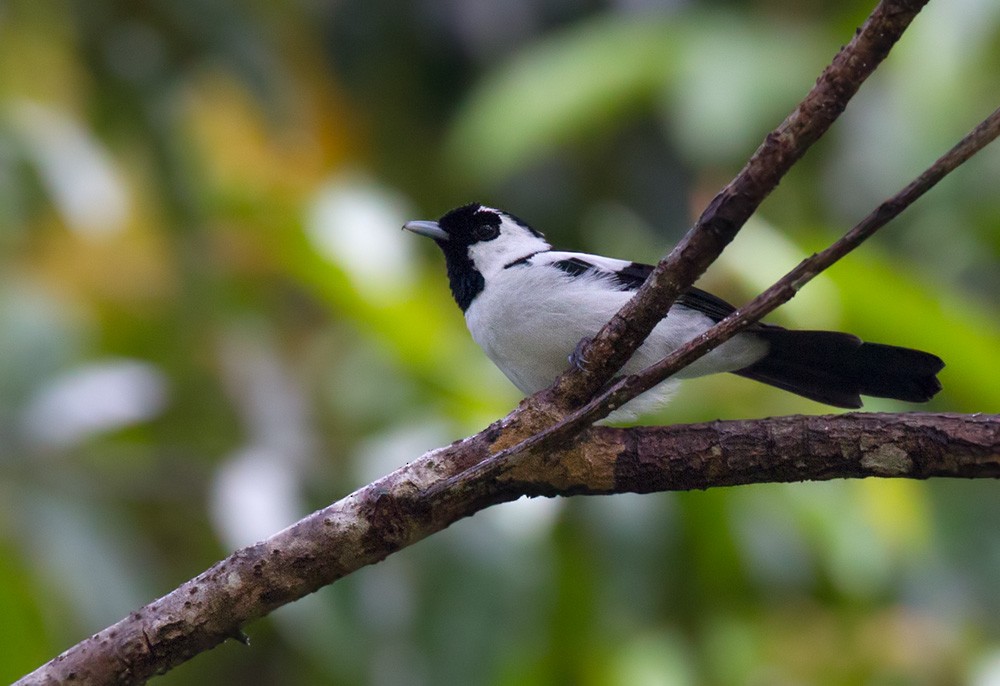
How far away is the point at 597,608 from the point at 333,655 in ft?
3.54

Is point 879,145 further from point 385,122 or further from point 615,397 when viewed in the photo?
point 615,397

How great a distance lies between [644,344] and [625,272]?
0.25m

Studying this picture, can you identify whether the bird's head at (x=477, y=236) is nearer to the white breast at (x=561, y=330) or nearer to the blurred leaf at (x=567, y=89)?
the white breast at (x=561, y=330)

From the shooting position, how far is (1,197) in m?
5.71

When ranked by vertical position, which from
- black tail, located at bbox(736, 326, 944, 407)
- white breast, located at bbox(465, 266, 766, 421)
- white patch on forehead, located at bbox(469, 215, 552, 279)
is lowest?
black tail, located at bbox(736, 326, 944, 407)

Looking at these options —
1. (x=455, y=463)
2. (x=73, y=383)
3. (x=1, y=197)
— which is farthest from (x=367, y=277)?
(x=455, y=463)

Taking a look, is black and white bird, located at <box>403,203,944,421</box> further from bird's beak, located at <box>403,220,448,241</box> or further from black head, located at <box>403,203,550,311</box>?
bird's beak, located at <box>403,220,448,241</box>

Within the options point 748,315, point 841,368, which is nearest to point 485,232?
point 841,368

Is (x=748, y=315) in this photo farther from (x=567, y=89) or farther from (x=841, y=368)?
(x=567, y=89)

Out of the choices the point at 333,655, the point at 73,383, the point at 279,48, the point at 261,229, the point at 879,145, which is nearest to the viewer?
the point at 333,655

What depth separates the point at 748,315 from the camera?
223cm

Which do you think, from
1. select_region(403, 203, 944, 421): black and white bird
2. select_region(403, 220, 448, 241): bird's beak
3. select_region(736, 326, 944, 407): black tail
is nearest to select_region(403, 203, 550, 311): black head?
select_region(403, 220, 448, 241): bird's beak

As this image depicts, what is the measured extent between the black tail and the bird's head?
88 centimetres

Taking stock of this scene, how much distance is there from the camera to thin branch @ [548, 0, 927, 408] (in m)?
2.11
